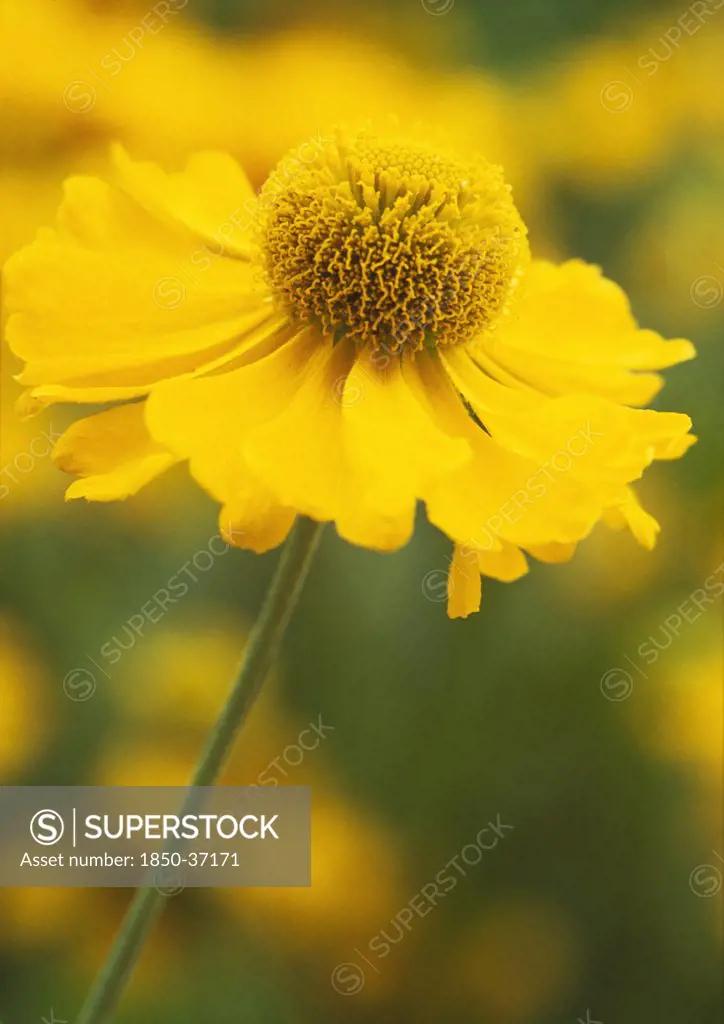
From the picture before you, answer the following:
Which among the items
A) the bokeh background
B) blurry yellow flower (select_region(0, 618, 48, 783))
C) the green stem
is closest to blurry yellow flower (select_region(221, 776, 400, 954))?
the bokeh background

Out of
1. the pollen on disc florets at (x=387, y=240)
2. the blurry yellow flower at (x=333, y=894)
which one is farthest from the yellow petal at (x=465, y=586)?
the blurry yellow flower at (x=333, y=894)

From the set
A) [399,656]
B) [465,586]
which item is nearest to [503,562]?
[465,586]

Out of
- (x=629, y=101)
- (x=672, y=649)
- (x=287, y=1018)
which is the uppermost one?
(x=629, y=101)

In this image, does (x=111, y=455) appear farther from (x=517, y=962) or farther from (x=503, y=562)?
(x=517, y=962)

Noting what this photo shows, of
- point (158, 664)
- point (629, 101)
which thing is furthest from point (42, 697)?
point (629, 101)

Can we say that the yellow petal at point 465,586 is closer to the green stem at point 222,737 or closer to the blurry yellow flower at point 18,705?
the green stem at point 222,737

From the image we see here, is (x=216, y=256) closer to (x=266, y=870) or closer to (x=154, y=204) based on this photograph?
(x=154, y=204)
